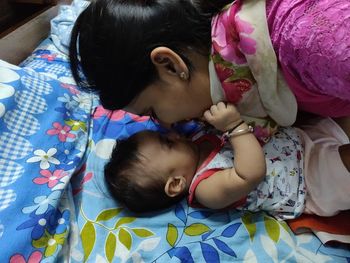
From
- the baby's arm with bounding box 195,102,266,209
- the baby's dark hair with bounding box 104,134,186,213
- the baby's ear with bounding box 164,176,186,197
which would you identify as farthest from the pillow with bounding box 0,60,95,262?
the baby's arm with bounding box 195,102,266,209

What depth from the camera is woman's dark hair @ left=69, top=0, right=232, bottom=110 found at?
2.53 feet

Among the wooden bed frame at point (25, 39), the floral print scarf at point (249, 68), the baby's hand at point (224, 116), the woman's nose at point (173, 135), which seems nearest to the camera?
the floral print scarf at point (249, 68)

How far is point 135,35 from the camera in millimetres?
771

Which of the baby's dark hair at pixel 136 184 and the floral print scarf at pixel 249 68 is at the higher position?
the floral print scarf at pixel 249 68

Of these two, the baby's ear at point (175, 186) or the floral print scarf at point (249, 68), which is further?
the baby's ear at point (175, 186)

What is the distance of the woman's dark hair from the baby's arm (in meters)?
0.13

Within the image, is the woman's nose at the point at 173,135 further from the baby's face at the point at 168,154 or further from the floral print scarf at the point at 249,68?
the floral print scarf at the point at 249,68

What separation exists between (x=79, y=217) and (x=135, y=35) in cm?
43

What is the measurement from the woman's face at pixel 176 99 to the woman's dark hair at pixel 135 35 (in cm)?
3

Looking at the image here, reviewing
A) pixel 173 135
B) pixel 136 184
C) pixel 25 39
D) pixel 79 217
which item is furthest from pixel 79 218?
pixel 25 39

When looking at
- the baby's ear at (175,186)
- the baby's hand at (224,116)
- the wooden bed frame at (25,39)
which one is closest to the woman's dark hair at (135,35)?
the baby's hand at (224,116)

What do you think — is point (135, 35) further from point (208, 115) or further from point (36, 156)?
point (36, 156)

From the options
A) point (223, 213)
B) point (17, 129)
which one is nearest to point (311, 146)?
point (223, 213)

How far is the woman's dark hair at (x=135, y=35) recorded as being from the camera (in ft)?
2.53
